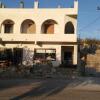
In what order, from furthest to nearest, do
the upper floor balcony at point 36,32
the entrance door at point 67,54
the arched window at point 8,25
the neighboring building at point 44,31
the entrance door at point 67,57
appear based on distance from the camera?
the arched window at point 8,25 < the entrance door at point 67,57 < the entrance door at point 67,54 < the neighboring building at point 44,31 < the upper floor balcony at point 36,32

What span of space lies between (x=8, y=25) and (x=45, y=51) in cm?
576

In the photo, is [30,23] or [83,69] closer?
[83,69]

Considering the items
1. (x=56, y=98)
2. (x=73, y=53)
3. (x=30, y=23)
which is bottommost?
(x=56, y=98)

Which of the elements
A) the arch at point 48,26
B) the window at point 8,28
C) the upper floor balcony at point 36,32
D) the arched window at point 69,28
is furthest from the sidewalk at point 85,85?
the window at point 8,28

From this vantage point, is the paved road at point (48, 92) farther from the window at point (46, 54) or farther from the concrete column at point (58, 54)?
the window at point (46, 54)

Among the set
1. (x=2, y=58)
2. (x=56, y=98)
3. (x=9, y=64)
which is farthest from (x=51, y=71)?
(x=56, y=98)

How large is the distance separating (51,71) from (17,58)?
10.2m

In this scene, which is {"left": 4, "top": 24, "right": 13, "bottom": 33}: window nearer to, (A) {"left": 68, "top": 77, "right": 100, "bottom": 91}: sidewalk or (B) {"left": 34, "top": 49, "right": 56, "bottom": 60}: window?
(B) {"left": 34, "top": 49, "right": 56, "bottom": 60}: window

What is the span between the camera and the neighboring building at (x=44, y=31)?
42.1 meters

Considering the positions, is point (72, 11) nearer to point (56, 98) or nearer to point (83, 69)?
point (83, 69)

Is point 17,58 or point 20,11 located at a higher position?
point 20,11

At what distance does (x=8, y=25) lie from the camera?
4425cm

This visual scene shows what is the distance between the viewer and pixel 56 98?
15.7 m

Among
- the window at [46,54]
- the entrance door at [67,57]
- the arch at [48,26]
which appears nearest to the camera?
the window at [46,54]
